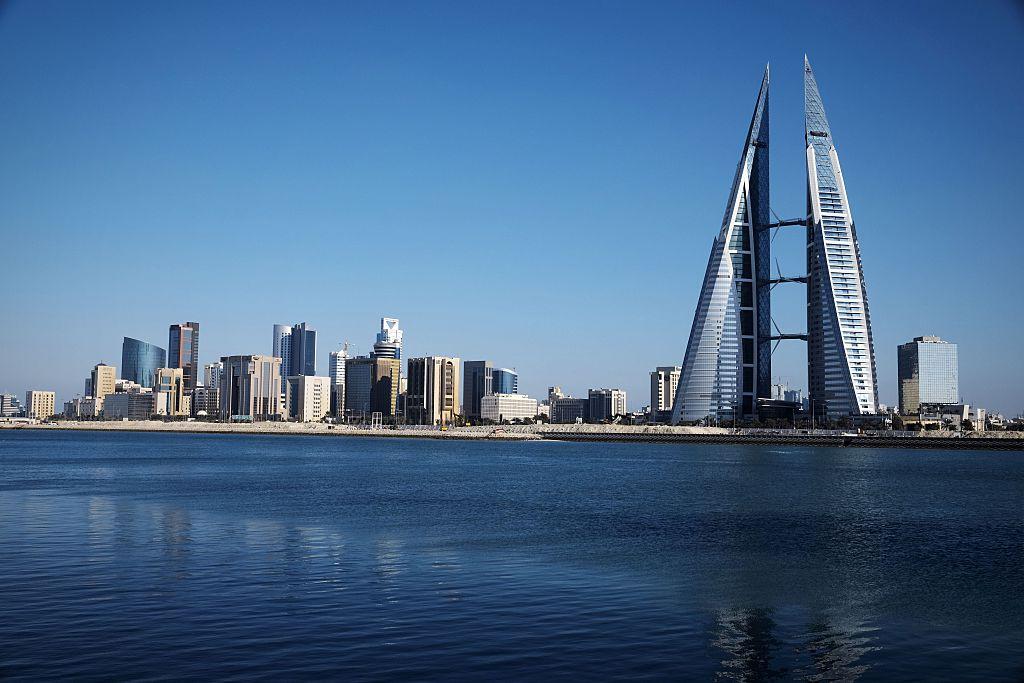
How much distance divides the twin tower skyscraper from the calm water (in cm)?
14148

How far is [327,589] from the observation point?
22125 mm

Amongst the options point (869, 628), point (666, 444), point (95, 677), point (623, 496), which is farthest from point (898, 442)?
point (95, 677)

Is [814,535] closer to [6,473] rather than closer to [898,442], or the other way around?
[6,473]

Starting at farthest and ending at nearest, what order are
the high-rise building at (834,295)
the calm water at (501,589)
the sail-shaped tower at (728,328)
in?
the sail-shaped tower at (728,328) < the high-rise building at (834,295) < the calm water at (501,589)

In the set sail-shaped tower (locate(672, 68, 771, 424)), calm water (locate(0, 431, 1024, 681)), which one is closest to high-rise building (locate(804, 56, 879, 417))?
sail-shaped tower (locate(672, 68, 771, 424))

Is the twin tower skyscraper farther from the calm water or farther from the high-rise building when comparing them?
the calm water

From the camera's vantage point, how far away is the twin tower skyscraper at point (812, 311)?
595 ft

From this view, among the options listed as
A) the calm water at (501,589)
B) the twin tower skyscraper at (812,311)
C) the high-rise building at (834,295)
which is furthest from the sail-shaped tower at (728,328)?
the calm water at (501,589)

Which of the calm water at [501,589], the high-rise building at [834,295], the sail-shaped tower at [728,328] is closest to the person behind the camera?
the calm water at [501,589]

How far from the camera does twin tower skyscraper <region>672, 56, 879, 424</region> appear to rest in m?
182

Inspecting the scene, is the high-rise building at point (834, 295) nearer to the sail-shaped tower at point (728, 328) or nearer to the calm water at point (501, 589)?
the sail-shaped tower at point (728, 328)

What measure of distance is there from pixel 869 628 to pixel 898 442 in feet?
472

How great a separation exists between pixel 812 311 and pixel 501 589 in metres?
184

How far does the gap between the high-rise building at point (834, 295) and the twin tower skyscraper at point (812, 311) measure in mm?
198
